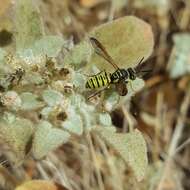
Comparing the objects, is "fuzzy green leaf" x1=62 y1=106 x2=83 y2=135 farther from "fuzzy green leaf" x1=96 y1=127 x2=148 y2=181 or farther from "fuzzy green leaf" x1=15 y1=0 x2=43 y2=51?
"fuzzy green leaf" x1=15 y1=0 x2=43 y2=51

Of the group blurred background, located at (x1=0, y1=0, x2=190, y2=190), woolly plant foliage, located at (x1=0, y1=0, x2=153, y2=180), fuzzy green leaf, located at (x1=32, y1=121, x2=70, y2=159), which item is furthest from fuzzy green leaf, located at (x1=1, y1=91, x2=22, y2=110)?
blurred background, located at (x1=0, y1=0, x2=190, y2=190)

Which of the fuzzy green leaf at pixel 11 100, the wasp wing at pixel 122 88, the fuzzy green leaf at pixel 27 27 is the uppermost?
the fuzzy green leaf at pixel 27 27

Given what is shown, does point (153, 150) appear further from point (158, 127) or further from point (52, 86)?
point (52, 86)

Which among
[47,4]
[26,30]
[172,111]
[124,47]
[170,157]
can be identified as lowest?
[170,157]

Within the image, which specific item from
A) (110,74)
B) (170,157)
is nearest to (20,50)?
(110,74)

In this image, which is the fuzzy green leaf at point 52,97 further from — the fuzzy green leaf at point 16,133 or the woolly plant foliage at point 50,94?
the fuzzy green leaf at point 16,133

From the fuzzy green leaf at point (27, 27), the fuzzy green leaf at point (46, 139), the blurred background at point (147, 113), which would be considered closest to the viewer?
the fuzzy green leaf at point (46, 139)

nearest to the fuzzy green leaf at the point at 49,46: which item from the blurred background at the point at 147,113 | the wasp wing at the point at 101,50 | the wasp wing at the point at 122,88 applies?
the wasp wing at the point at 101,50
